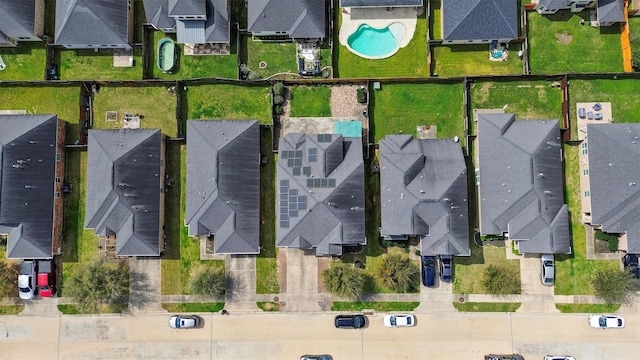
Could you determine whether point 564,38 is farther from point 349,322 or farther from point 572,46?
point 349,322

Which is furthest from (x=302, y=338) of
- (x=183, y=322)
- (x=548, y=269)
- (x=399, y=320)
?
(x=548, y=269)

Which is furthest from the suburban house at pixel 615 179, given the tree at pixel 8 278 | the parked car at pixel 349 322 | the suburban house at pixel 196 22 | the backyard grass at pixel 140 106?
the tree at pixel 8 278

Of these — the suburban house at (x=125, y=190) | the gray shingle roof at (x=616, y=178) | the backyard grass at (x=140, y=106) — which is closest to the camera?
the gray shingle roof at (x=616, y=178)

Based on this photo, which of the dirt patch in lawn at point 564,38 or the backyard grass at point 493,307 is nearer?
the backyard grass at point 493,307

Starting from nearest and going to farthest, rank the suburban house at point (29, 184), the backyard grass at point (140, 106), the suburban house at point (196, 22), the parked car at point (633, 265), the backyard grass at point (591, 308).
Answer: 1. the suburban house at point (29, 184)
2. the parked car at point (633, 265)
3. the backyard grass at point (591, 308)
4. the suburban house at point (196, 22)
5. the backyard grass at point (140, 106)

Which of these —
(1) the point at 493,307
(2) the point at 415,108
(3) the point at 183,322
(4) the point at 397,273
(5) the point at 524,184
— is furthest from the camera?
(2) the point at 415,108

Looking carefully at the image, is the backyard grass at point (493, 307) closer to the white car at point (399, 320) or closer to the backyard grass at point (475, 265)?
the backyard grass at point (475, 265)

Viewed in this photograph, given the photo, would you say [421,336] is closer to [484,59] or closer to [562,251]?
[562,251]

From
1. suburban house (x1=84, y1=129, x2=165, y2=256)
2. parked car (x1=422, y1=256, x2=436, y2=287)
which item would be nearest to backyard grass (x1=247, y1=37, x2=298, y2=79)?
suburban house (x1=84, y1=129, x2=165, y2=256)
